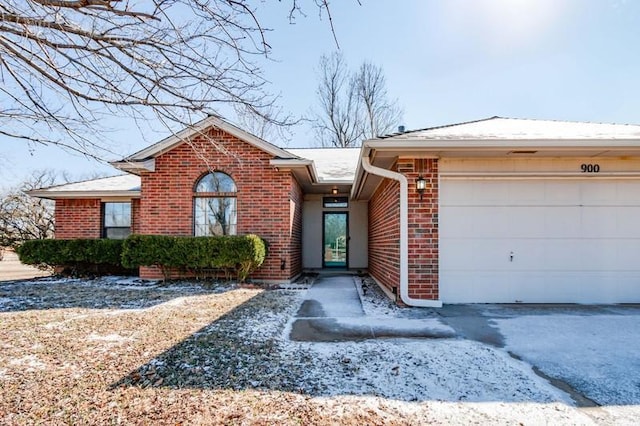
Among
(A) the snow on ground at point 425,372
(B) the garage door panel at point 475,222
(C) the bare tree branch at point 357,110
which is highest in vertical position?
(C) the bare tree branch at point 357,110

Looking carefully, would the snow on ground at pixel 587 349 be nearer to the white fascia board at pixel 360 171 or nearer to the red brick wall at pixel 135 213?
the white fascia board at pixel 360 171

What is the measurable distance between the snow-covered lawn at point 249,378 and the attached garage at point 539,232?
157 cm

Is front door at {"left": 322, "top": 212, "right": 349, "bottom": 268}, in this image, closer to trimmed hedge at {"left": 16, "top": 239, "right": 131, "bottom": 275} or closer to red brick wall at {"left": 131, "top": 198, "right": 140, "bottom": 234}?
red brick wall at {"left": 131, "top": 198, "right": 140, "bottom": 234}

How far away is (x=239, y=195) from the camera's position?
29.6ft

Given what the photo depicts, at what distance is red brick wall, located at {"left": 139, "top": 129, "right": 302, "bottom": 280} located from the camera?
8953 millimetres

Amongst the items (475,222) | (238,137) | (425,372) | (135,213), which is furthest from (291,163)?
(425,372)

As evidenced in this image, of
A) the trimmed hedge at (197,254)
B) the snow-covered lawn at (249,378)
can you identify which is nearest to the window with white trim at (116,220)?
the trimmed hedge at (197,254)

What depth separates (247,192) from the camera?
9.00 meters

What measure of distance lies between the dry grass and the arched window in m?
3.37

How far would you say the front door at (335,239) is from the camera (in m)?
12.6

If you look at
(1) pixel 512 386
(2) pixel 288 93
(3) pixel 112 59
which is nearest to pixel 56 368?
(3) pixel 112 59

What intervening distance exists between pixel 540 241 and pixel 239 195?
21.8 ft

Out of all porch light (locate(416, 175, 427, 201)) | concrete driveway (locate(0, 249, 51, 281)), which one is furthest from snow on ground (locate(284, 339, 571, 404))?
concrete driveway (locate(0, 249, 51, 281))

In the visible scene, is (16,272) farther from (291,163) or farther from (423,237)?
(423,237)
